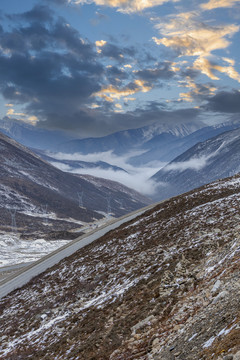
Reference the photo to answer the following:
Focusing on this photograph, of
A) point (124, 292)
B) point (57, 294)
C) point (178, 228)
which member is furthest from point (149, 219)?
point (124, 292)

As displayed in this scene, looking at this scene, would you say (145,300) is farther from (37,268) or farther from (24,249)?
(24,249)

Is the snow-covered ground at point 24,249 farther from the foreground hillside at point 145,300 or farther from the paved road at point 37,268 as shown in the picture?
the foreground hillside at point 145,300

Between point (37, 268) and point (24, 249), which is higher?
point (24, 249)

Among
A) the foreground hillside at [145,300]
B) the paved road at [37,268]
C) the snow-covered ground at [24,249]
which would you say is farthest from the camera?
the snow-covered ground at [24,249]

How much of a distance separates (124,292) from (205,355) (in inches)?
493

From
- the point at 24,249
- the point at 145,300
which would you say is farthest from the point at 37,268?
the point at 24,249

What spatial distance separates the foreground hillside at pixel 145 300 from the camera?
41.4 ft

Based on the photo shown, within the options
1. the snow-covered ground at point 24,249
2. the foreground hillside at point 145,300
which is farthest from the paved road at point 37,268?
the snow-covered ground at point 24,249

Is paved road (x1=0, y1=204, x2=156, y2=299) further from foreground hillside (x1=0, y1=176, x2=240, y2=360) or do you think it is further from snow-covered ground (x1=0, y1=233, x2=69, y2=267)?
snow-covered ground (x1=0, y1=233, x2=69, y2=267)

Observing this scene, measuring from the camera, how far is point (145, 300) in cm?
1866

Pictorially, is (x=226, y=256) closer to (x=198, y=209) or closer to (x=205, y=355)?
(x=205, y=355)

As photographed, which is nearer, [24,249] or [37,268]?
[37,268]

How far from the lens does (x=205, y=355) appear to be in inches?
377

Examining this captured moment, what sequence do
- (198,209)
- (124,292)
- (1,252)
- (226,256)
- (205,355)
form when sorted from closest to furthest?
1. (205,355)
2. (226,256)
3. (124,292)
4. (198,209)
5. (1,252)
